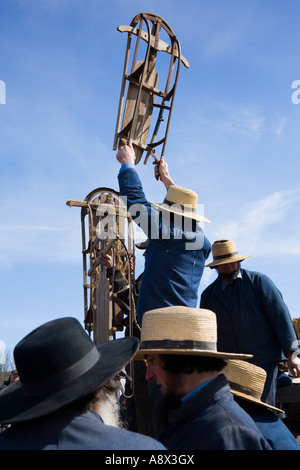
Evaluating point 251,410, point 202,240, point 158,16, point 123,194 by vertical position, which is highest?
point 158,16

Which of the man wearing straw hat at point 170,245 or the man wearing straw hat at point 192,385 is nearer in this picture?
the man wearing straw hat at point 192,385

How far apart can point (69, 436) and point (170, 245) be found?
2.05 meters

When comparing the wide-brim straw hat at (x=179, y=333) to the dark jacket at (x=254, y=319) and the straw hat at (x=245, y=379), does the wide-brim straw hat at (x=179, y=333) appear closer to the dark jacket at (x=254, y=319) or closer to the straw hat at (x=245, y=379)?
the straw hat at (x=245, y=379)

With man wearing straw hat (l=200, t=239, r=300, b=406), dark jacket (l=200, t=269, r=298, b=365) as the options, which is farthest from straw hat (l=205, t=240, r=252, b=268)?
dark jacket (l=200, t=269, r=298, b=365)

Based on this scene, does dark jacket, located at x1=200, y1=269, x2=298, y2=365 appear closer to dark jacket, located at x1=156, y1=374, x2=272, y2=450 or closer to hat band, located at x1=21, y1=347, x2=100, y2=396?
dark jacket, located at x1=156, y1=374, x2=272, y2=450

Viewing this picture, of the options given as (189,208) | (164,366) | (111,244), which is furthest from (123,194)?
(111,244)

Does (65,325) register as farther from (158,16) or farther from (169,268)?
(158,16)

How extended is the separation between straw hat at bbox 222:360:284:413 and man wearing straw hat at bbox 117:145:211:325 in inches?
26.9

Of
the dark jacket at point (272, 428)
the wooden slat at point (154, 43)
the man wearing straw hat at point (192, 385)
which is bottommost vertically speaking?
the dark jacket at point (272, 428)

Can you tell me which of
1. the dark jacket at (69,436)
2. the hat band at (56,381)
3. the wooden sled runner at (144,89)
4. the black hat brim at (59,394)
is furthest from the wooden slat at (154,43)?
the dark jacket at (69,436)

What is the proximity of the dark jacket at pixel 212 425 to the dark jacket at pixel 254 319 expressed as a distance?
1962mm

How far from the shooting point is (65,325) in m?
1.88

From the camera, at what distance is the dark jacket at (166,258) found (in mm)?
3582
